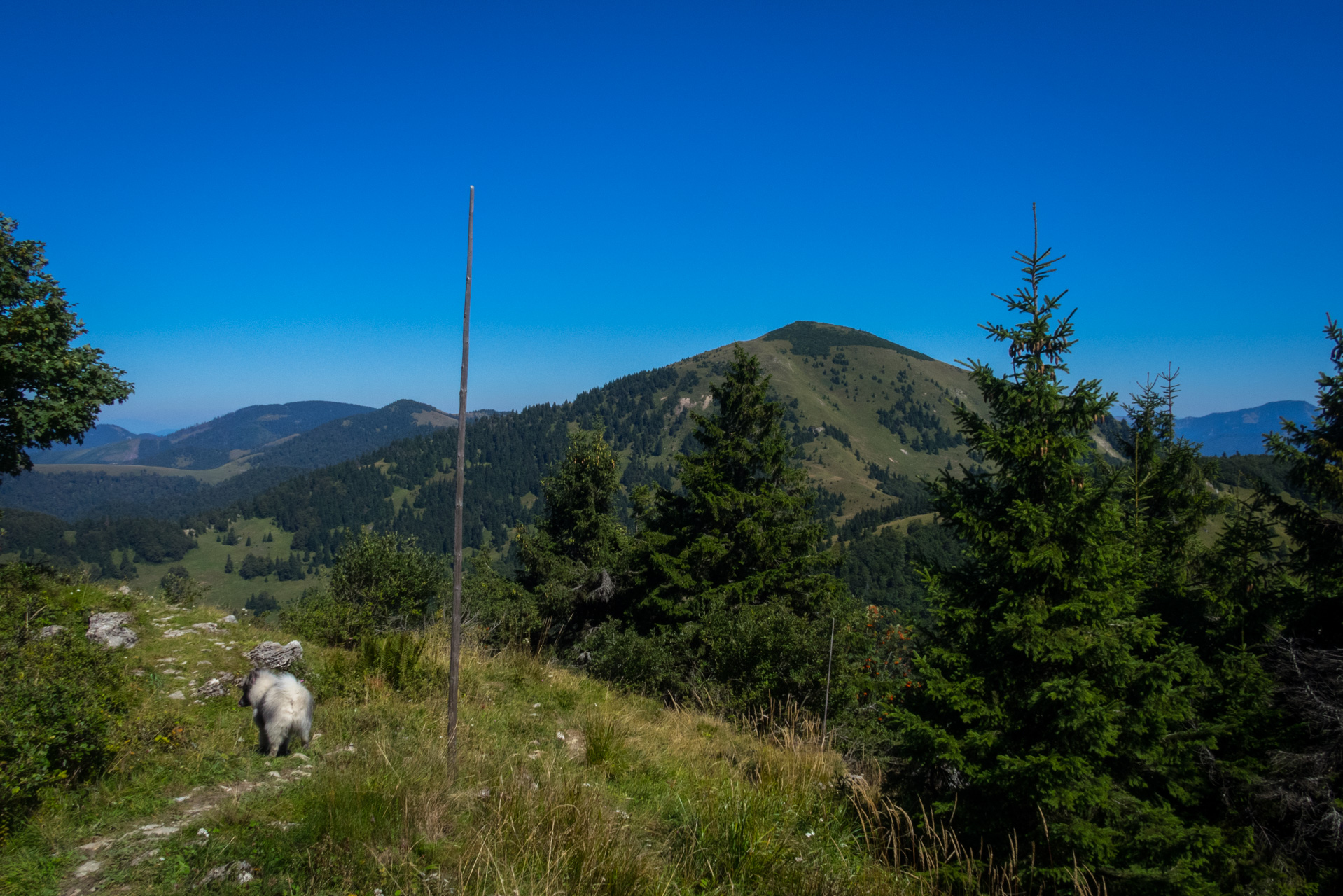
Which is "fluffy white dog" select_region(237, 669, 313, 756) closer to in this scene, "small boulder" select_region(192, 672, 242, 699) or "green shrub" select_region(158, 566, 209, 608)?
"small boulder" select_region(192, 672, 242, 699)

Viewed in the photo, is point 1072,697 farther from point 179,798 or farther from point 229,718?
point 229,718

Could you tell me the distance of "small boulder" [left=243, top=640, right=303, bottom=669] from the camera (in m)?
8.73

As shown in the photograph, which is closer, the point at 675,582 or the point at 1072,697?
the point at 1072,697

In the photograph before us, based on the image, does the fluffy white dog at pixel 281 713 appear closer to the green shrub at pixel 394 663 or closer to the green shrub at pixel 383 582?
the green shrub at pixel 394 663

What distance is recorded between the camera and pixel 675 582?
20.8 metres

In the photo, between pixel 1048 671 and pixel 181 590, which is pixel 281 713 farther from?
pixel 181 590

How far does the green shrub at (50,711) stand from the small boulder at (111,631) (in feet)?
4.73

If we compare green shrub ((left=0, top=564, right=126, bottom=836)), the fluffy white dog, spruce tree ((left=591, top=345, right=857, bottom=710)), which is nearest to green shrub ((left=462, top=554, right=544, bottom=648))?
spruce tree ((left=591, top=345, right=857, bottom=710))

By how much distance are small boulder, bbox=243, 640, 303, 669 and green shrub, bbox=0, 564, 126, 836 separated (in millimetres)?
1717

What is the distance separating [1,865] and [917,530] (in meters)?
138

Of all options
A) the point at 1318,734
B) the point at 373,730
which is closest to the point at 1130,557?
the point at 1318,734

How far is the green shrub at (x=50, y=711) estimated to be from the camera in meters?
4.25

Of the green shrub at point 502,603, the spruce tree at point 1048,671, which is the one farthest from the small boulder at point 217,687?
the green shrub at point 502,603

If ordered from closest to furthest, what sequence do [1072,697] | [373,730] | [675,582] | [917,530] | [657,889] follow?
[657,889]
[1072,697]
[373,730]
[675,582]
[917,530]
